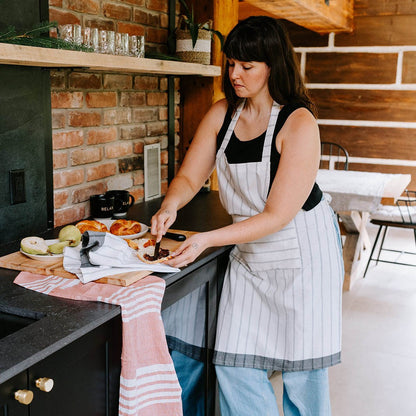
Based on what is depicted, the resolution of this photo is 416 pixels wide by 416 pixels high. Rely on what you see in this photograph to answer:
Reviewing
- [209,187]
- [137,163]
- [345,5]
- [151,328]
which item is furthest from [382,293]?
[151,328]

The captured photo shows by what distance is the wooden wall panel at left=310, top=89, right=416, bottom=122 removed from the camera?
5484 millimetres

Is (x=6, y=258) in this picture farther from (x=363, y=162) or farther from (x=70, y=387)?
(x=363, y=162)

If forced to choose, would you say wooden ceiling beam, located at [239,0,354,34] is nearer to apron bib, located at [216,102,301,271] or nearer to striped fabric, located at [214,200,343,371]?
apron bib, located at [216,102,301,271]

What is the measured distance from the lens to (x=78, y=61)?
180 cm

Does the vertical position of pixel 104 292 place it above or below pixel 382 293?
above

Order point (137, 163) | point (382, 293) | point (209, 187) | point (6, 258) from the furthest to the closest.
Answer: point (382, 293), point (209, 187), point (137, 163), point (6, 258)

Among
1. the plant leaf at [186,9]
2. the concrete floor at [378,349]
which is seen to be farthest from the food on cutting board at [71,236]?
the concrete floor at [378,349]

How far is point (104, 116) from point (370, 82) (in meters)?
3.78

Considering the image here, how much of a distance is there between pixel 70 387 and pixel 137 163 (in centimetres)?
151

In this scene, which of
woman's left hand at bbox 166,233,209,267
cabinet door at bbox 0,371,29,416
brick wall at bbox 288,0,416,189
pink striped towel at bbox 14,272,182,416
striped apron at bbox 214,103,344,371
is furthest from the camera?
brick wall at bbox 288,0,416,189

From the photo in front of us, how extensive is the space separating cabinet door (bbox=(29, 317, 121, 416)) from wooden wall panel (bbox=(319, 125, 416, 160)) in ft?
15.2

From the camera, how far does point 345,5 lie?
5.19 m

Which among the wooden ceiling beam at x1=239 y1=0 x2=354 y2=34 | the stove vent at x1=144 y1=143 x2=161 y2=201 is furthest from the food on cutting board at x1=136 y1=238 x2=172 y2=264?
the wooden ceiling beam at x1=239 y1=0 x2=354 y2=34

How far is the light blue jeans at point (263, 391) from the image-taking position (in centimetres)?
198
